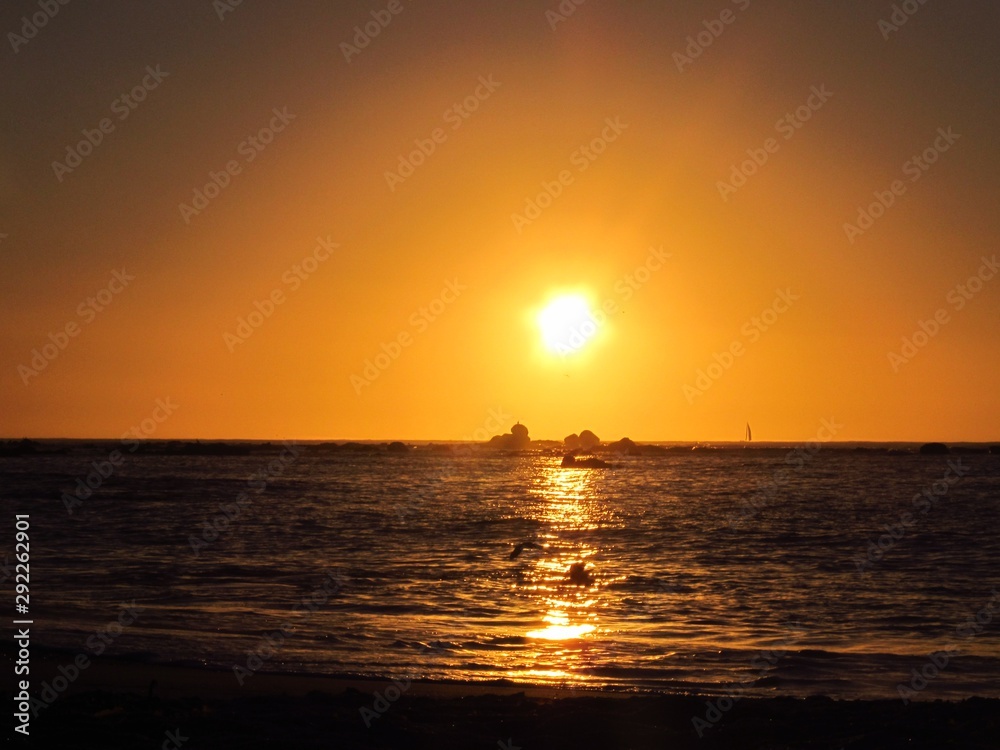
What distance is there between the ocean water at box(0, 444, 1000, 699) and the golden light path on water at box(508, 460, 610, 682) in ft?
0.27

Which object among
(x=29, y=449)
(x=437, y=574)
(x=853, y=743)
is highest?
(x=29, y=449)

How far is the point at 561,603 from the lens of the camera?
22359 millimetres

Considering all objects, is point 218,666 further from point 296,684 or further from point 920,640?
point 920,640

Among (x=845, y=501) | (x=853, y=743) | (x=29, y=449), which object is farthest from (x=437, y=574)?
(x=29, y=449)

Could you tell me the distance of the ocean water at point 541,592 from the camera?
1558 cm

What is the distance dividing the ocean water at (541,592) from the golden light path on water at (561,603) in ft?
0.27

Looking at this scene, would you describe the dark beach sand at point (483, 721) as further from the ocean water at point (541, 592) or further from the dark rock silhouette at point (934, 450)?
the dark rock silhouette at point (934, 450)

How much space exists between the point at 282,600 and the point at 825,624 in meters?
11.7

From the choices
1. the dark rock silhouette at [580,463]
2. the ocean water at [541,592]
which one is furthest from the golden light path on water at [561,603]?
the dark rock silhouette at [580,463]

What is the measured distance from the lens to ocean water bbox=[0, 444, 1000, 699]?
51.1 ft

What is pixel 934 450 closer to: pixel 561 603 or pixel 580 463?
pixel 580 463

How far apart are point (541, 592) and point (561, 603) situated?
80.5 inches

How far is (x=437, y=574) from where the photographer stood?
27719 mm

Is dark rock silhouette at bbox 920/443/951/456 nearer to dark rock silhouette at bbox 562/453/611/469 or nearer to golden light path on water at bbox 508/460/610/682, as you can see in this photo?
dark rock silhouette at bbox 562/453/611/469
